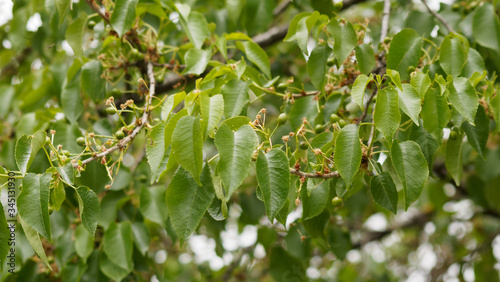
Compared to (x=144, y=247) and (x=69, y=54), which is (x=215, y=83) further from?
(x=69, y=54)

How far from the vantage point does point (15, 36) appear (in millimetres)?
2596

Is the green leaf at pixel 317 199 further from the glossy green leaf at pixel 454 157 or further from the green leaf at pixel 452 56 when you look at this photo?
the green leaf at pixel 452 56

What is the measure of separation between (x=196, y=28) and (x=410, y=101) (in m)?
0.99

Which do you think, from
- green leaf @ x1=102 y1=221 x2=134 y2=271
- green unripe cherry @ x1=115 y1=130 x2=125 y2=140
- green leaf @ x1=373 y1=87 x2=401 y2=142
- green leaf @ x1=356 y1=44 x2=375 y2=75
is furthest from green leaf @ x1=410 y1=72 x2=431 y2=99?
green leaf @ x1=102 y1=221 x2=134 y2=271

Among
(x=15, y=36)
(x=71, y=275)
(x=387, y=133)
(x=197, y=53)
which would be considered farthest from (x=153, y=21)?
(x=387, y=133)

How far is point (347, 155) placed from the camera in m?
1.28

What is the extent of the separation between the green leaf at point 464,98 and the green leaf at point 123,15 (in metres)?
1.18

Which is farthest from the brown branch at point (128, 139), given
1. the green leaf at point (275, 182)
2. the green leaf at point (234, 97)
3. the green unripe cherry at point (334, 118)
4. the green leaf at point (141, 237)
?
the green leaf at point (141, 237)

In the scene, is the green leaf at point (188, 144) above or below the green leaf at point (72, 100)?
above

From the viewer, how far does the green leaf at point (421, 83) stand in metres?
1.38

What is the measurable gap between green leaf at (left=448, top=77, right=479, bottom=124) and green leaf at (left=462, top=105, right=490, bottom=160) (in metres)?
0.22

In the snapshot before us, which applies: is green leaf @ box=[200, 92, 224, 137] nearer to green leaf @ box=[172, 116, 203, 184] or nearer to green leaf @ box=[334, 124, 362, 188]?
green leaf @ box=[172, 116, 203, 184]

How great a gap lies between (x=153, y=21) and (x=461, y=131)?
56.3 inches

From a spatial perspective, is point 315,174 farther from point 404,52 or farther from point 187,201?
point 404,52
